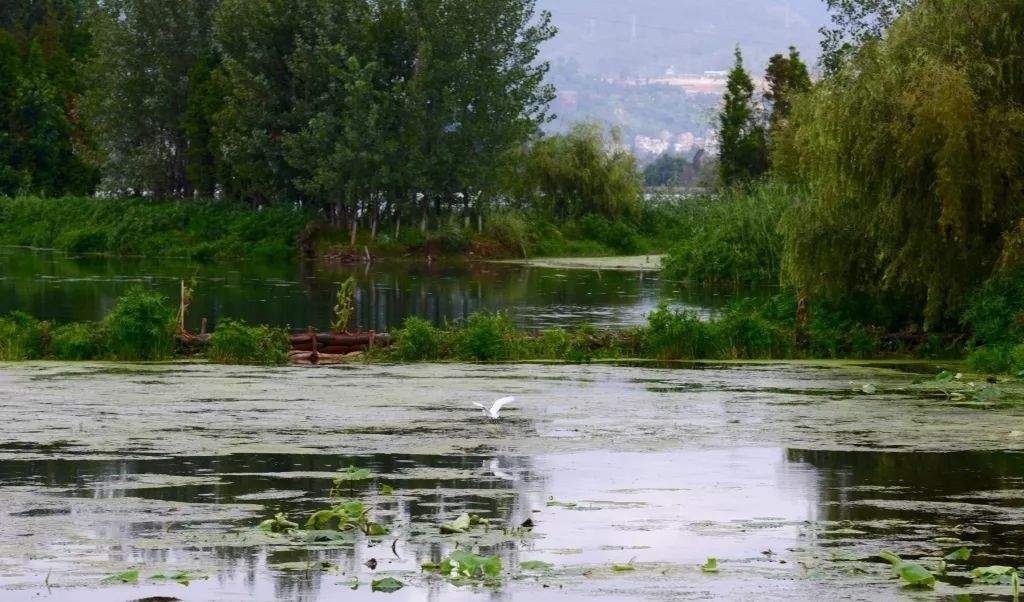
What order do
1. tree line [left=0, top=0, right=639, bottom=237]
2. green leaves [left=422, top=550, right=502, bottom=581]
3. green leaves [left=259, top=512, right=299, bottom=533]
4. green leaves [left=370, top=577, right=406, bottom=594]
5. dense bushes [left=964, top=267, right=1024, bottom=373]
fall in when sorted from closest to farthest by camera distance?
1. green leaves [left=370, top=577, right=406, bottom=594]
2. green leaves [left=422, top=550, right=502, bottom=581]
3. green leaves [left=259, top=512, right=299, bottom=533]
4. dense bushes [left=964, top=267, right=1024, bottom=373]
5. tree line [left=0, top=0, right=639, bottom=237]

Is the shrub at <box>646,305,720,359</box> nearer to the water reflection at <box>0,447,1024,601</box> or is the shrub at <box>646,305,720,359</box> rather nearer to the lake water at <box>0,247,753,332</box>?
the lake water at <box>0,247,753,332</box>

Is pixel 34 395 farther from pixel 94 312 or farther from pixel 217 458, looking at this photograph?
pixel 94 312

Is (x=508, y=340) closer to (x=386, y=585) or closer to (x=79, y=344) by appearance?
(x=79, y=344)

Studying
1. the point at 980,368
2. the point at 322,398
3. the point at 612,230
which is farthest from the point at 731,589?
the point at 612,230

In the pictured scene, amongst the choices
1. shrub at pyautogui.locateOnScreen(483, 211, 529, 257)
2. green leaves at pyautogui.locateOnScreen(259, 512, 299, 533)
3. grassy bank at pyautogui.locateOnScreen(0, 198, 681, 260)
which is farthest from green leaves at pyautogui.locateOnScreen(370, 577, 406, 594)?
shrub at pyautogui.locateOnScreen(483, 211, 529, 257)

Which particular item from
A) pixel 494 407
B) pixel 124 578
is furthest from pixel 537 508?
pixel 494 407

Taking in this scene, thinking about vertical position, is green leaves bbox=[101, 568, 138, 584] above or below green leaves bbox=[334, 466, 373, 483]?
below

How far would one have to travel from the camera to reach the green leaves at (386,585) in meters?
11.1

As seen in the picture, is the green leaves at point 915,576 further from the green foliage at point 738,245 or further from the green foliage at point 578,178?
the green foliage at point 578,178

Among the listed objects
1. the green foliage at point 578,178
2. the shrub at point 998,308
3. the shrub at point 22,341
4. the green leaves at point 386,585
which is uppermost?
the green foliage at point 578,178

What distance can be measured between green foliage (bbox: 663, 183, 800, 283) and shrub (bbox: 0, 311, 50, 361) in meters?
27.5

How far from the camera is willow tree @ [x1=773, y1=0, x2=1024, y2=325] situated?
2541 centimetres

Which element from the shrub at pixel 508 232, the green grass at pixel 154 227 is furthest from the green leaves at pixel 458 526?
the green grass at pixel 154 227

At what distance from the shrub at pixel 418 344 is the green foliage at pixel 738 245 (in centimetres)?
2477
